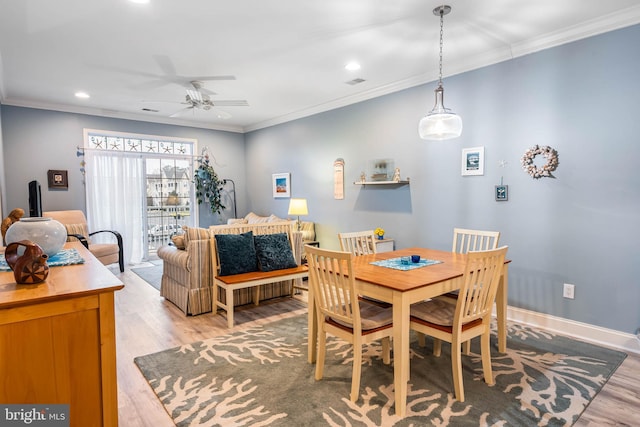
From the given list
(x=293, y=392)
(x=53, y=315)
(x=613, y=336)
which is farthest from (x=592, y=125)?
(x=53, y=315)

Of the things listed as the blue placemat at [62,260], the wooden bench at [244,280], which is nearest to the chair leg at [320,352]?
the wooden bench at [244,280]

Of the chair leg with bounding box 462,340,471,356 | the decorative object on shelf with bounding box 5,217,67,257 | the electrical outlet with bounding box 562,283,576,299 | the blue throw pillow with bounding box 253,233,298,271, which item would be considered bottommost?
the chair leg with bounding box 462,340,471,356

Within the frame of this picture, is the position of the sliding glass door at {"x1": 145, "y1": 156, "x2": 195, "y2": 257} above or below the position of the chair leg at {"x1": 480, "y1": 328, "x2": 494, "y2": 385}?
above

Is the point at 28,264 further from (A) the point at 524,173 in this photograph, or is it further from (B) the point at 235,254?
(A) the point at 524,173

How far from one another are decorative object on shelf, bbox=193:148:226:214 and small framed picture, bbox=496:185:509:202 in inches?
209

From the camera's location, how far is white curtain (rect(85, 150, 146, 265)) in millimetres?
6043

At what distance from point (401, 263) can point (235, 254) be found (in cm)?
177

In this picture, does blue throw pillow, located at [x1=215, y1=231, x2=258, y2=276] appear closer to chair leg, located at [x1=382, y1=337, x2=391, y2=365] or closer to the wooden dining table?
the wooden dining table

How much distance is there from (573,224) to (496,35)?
184cm

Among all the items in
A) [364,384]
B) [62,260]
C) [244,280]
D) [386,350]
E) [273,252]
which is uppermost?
[62,260]

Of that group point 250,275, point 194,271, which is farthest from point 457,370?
point 194,271

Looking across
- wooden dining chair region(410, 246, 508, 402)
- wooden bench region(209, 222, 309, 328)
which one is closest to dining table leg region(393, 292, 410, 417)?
wooden dining chair region(410, 246, 508, 402)

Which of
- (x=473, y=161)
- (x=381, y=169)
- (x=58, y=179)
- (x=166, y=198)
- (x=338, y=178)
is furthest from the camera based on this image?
(x=166, y=198)

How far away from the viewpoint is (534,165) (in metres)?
3.38
